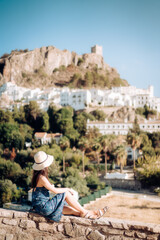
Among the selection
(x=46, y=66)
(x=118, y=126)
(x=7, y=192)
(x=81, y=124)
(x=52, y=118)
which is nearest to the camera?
(x=7, y=192)

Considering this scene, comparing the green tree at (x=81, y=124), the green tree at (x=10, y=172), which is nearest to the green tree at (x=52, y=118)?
the green tree at (x=81, y=124)

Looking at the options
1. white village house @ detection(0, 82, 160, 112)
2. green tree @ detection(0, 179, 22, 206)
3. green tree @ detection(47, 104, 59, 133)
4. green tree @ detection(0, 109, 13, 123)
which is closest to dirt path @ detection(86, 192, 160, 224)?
green tree @ detection(0, 179, 22, 206)

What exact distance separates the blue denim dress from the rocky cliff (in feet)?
363

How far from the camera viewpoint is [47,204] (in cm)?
508

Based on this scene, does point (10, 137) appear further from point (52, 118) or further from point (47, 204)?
point (47, 204)

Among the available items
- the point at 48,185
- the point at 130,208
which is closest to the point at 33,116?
the point at 130,208

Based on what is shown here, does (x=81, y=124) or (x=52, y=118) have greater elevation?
(x=52, y=118)

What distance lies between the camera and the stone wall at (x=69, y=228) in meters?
4.62

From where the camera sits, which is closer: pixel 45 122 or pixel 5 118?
pixel 45 122

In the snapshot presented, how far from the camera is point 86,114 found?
2640 inches

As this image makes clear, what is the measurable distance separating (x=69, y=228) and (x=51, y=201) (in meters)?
0.64

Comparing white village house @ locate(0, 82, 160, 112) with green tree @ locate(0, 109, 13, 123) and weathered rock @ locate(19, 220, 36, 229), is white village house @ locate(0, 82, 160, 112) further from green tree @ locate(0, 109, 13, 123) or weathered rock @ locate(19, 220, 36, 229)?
weathered rock @ locate(19, 220, 36, 229)

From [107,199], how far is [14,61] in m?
103

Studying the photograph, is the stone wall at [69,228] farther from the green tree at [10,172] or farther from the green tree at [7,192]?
the green tree at [10,172]
